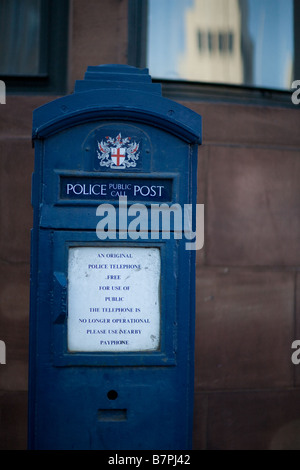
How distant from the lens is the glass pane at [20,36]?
3812 millimetres

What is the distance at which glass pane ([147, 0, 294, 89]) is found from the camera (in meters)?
3.88

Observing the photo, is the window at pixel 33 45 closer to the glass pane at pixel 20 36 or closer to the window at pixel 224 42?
the glass pane at pixel 20 36

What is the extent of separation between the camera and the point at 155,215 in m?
2.11

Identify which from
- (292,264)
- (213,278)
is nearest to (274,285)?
(292,264)

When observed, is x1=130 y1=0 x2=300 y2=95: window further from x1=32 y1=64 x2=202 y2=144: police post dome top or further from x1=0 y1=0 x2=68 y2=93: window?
x1=32 y1=64 x2=202 y2=144: police post dome top

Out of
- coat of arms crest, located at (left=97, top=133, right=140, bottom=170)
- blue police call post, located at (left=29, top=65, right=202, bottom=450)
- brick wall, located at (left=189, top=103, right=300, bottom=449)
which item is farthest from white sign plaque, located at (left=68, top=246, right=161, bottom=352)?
brick wall, located at (left=189, top=103, right=300, bottom=449)

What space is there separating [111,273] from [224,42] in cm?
274

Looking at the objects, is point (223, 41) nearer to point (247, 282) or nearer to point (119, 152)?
point (247, 282)

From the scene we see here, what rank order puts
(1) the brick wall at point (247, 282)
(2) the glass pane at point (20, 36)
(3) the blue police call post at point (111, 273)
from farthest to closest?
(2) the glass pane at point (20, 36)
(1) the brick wall at point (247, 282)
(3) the blue police call post at point (111, 273)

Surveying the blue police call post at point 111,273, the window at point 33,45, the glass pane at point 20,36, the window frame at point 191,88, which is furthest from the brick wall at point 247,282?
the blue police call post at point 111,273

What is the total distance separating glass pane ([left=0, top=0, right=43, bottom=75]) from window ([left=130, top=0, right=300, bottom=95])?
2.97 feet

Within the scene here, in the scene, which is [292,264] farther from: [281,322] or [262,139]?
[262,139]

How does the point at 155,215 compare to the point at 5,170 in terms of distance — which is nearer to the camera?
the point at 155,215
